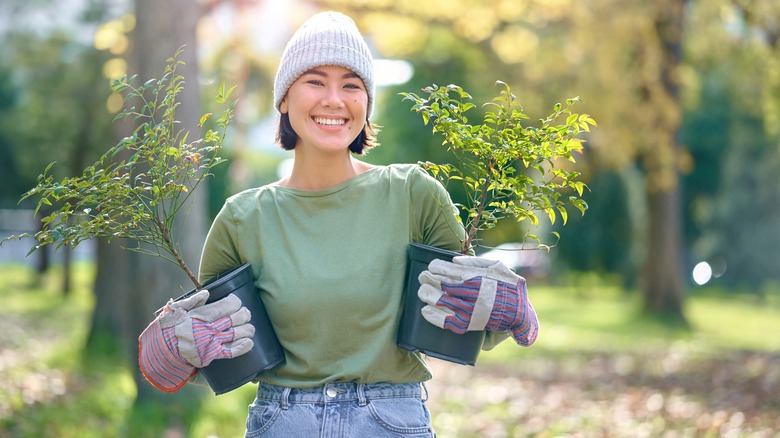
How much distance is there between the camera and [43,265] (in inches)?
1110

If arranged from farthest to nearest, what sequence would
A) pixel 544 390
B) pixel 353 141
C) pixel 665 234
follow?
pixel 665 234 < pixel 544 390 < pixel 353 141

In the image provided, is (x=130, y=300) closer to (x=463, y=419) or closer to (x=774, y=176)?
(x=463, y=419)

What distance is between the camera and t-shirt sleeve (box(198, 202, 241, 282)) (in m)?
2.53

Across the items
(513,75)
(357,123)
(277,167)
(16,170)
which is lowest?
(357,123)

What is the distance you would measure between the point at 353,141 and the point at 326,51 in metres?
0.30

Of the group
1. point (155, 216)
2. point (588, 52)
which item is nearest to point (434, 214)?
point (155, 216)

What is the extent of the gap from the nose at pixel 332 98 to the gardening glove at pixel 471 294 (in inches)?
19.5

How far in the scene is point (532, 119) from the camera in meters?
14.8

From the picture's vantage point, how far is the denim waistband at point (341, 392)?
238cm

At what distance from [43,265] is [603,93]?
2114 cm

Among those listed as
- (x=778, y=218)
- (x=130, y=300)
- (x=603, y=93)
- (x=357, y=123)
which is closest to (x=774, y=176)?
(x=778, y=218)

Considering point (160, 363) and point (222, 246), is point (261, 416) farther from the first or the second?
point (222, 246)

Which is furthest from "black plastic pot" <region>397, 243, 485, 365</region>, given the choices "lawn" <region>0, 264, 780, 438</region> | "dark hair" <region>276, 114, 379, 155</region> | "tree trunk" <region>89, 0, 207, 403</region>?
"tree trunk" <region>89, 0, 207, 403</region>

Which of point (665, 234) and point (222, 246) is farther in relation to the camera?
point (665, 234)
